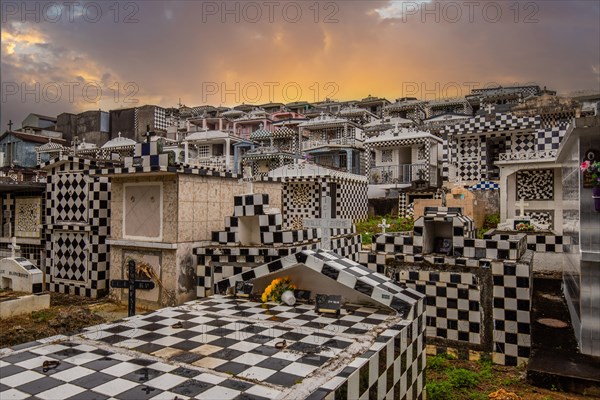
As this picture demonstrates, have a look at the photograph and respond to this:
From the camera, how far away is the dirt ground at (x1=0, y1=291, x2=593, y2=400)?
5.91 m

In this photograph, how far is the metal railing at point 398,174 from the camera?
1115 inches

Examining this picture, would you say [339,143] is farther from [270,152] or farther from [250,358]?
[250,358]

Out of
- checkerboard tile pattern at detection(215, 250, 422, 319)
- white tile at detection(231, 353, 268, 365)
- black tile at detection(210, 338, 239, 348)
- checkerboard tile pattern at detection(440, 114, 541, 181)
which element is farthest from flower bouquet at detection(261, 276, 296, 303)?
checkerboard tile pattern at detection(440, 114, 541, 181)

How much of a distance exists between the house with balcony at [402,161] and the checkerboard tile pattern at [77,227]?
63.8ft

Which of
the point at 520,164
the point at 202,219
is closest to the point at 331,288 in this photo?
the point at 202,219

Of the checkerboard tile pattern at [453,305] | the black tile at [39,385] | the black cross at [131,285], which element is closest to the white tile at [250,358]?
the black tile at [39,385]

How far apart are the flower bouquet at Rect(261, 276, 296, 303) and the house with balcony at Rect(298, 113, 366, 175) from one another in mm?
25930

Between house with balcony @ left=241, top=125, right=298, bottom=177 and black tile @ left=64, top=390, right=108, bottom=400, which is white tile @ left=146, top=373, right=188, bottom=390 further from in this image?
house with balcony @ left=241, top=125, right=298, bottom=177

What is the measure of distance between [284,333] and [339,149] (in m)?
29.7

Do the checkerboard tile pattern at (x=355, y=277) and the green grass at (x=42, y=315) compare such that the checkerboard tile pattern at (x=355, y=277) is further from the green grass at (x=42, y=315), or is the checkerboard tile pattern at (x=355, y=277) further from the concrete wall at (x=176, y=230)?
the green grass at (x=42, y=315)

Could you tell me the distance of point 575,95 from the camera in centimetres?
3203

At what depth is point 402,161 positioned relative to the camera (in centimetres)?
3006

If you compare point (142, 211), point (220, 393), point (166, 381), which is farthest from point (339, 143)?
point (220, 393)

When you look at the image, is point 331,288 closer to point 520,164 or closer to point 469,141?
point 520,164
